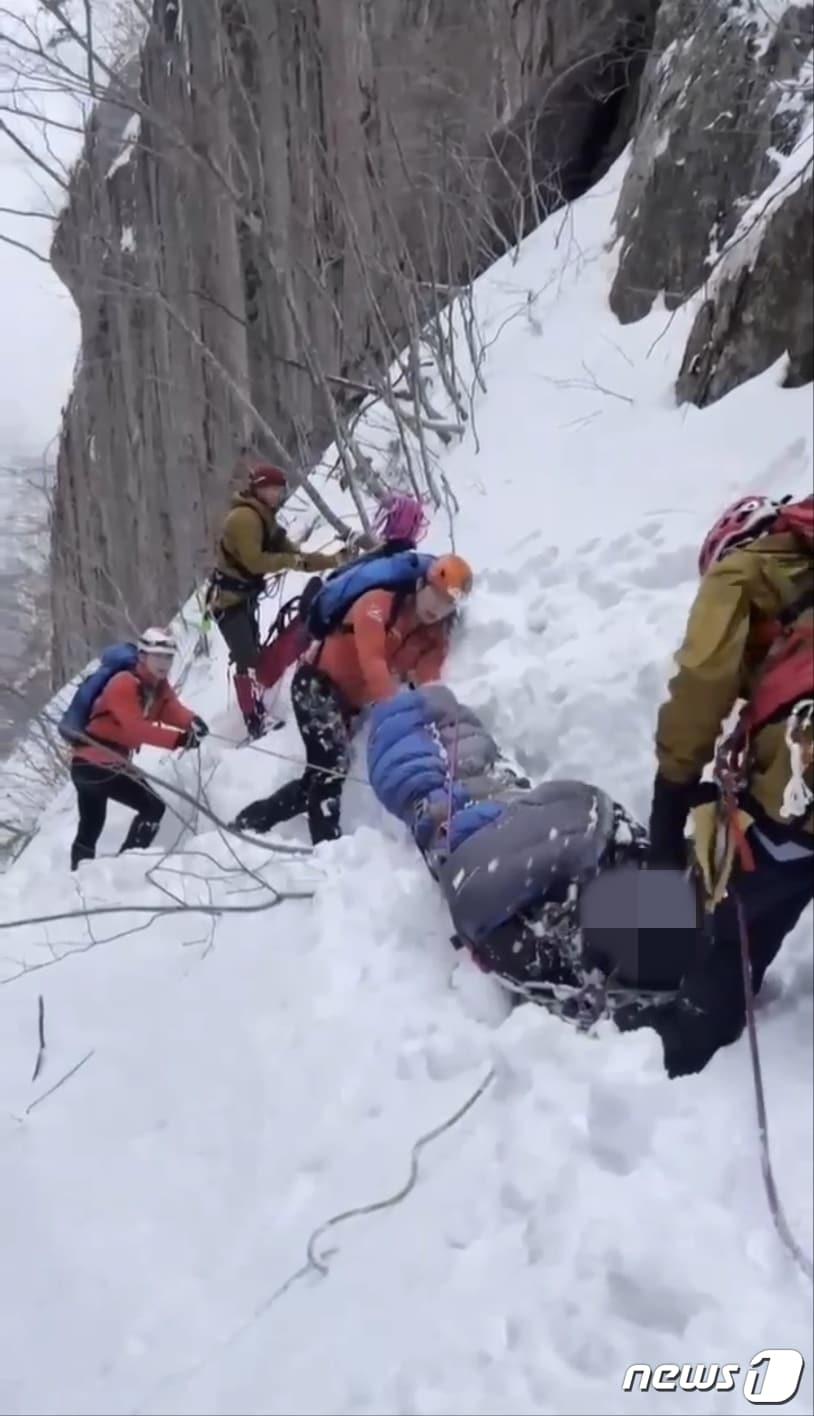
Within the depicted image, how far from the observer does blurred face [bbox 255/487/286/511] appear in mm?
6438

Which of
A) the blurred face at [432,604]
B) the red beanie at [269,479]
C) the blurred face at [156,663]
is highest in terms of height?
the red beanie at [269,479]

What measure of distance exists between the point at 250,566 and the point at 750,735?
4.20 metres

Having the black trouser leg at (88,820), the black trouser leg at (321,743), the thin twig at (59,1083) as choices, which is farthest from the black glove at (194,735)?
the thin twig at (59,1083)

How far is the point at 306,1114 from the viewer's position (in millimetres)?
3389

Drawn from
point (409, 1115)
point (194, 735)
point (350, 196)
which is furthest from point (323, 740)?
point (350, 196)

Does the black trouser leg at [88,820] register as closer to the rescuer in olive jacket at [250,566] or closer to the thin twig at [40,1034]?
the rescuer in olive jacket at [250,566]

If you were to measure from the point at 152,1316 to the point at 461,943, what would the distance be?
4.29 ft

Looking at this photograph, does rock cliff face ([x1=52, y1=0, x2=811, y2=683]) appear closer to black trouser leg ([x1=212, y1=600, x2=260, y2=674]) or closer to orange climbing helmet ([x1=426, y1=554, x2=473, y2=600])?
black trouser leg ([x1=212, y1=600, x2=260, y2=674])

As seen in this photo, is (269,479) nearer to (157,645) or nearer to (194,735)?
(157,645)

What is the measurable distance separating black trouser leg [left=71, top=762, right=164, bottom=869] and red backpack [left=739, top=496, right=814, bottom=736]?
382 centimetres

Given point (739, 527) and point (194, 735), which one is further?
point (194, 735)

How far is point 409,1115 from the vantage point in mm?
3180

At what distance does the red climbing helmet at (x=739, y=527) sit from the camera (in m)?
2.77

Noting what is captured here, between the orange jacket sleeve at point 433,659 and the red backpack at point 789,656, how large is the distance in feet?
8.27
